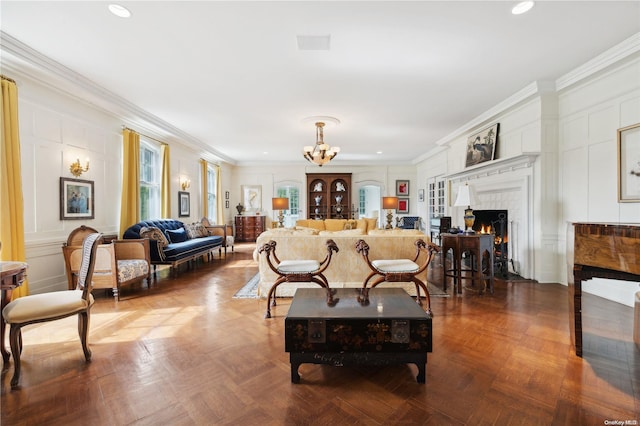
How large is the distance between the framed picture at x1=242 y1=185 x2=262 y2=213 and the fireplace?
7.10 m

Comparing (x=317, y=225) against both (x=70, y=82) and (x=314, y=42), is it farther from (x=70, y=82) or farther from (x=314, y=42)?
(x=70, y=82)

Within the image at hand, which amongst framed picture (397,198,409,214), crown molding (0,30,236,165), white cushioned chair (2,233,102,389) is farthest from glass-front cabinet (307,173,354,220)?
white cushioned chair (2,233,102,389)

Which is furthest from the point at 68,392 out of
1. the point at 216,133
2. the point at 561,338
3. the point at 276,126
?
the point at 216,133

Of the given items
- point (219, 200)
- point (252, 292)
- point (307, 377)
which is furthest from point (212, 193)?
point (307, 377)

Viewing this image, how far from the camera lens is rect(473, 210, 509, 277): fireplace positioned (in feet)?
15.3

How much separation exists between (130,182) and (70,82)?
1.92 meters

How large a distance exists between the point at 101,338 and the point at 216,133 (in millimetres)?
4880

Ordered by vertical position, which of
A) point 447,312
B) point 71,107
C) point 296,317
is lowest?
point 447,312

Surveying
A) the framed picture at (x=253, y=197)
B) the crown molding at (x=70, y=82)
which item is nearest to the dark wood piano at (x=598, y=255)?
the crown molding at (x=70, y=82)

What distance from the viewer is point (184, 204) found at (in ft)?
23.4

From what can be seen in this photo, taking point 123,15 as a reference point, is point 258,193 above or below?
below

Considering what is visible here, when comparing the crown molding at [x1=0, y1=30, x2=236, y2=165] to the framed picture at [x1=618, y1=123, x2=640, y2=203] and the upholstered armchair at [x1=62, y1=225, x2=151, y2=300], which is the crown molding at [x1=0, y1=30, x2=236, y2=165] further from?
the framed picture at [x1=618, y1=123, x2=640, y2=203]

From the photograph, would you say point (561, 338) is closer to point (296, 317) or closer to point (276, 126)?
point (296, 317)

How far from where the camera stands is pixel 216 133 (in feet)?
21.0
